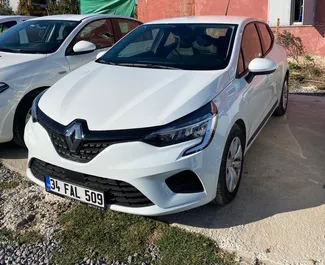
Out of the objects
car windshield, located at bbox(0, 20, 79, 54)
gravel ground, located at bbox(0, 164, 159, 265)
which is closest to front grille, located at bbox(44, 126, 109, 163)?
gravel ground, located at bbox(0, 164, 159, 265)

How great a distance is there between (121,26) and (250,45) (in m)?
2.66

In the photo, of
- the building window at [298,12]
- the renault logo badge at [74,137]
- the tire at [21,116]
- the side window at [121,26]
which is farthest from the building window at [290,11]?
the renault logo badge at [74,137]

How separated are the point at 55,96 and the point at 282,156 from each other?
95.2 inches

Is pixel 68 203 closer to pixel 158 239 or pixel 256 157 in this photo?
pixel 158 239

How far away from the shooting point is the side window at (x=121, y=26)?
19.4 feet

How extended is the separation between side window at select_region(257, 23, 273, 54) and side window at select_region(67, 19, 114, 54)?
224 centimetres

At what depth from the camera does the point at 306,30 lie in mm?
9492

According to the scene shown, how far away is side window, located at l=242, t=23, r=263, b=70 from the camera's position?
377 centimetres

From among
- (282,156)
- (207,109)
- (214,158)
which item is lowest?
(282,156)

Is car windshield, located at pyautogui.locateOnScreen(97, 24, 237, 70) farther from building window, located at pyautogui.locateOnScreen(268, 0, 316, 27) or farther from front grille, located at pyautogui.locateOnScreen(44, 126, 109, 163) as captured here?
building window, located at pyautogui.locateOnScreen(268, 0, 316, 27)

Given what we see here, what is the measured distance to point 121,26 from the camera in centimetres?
604

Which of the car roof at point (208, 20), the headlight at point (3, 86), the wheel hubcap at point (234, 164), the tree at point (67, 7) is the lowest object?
the wheel hubcap at point (234, 164)

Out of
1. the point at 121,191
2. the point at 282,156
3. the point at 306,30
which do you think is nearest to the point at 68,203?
the point at 121,191

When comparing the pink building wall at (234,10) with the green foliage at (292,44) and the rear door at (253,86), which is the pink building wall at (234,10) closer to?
the green foliage at (292,44)
